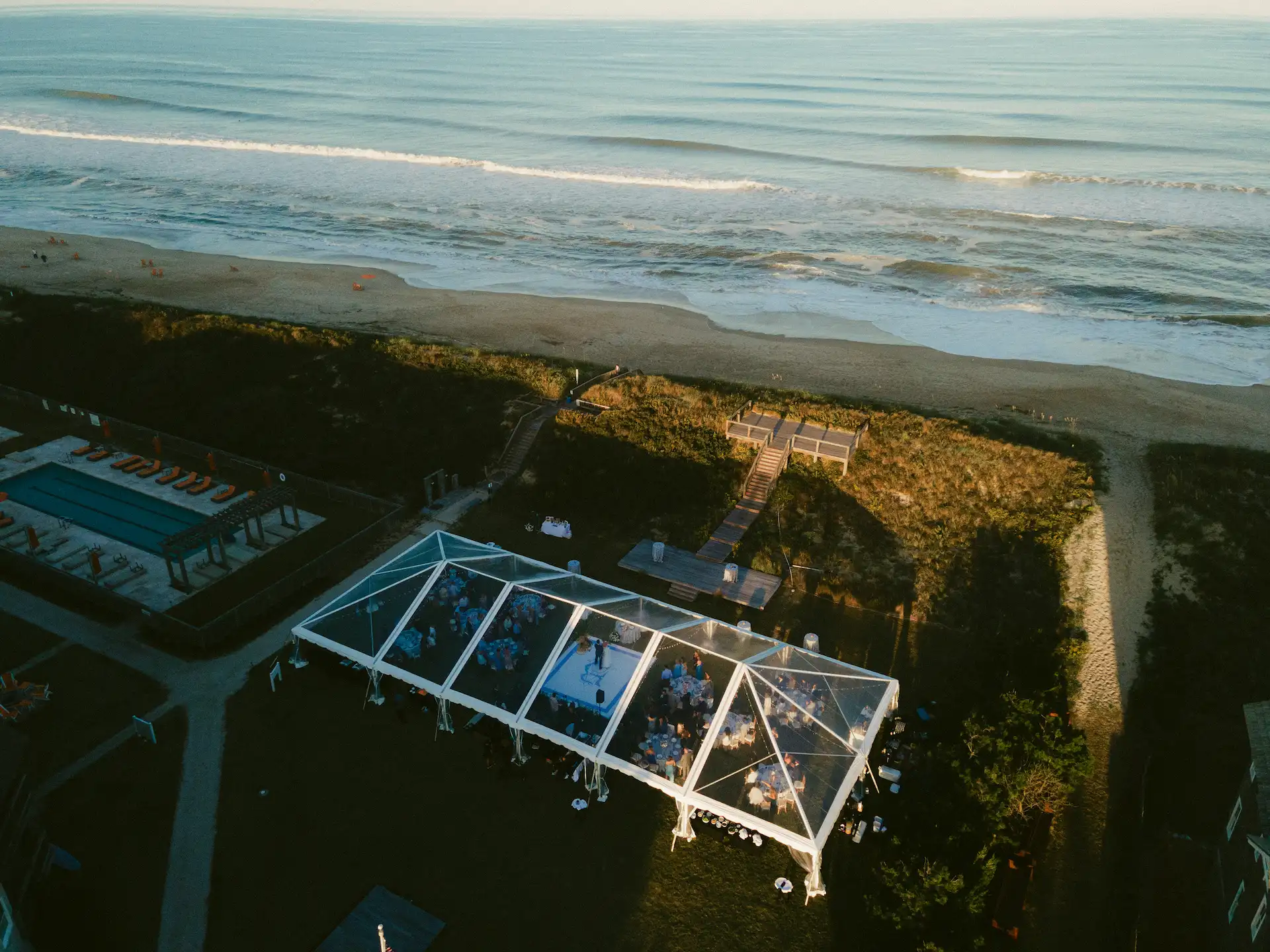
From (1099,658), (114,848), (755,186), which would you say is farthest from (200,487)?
(755,186)

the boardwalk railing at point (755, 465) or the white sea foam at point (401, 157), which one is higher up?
the white sea foam at point (401, 157)

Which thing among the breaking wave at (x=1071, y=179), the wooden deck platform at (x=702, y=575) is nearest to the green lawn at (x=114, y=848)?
the wooden deck platform at (x=702, y=575)

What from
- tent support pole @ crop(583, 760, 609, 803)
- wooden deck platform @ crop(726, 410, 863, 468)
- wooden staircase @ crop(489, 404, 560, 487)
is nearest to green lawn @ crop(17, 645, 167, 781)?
tent support pole @ crop(583, 760, 609, 803)

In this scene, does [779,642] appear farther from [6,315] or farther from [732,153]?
[732,153]

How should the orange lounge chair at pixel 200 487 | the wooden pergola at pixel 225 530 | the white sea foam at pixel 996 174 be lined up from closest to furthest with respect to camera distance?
the wooden pergola at pixel 225 530 → the orange lounge chair at pixel 200 487 → the white sea foam at pixel 996 174

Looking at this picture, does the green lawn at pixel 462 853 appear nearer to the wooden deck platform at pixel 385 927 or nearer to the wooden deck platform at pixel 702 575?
the wooden deck platform at pixel 385 927

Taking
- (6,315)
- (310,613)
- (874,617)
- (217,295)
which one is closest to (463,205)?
(217,295)

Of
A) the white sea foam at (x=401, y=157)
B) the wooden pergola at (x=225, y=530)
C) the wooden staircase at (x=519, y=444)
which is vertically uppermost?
Answer: the white sea foam at (x=401, y=157)
